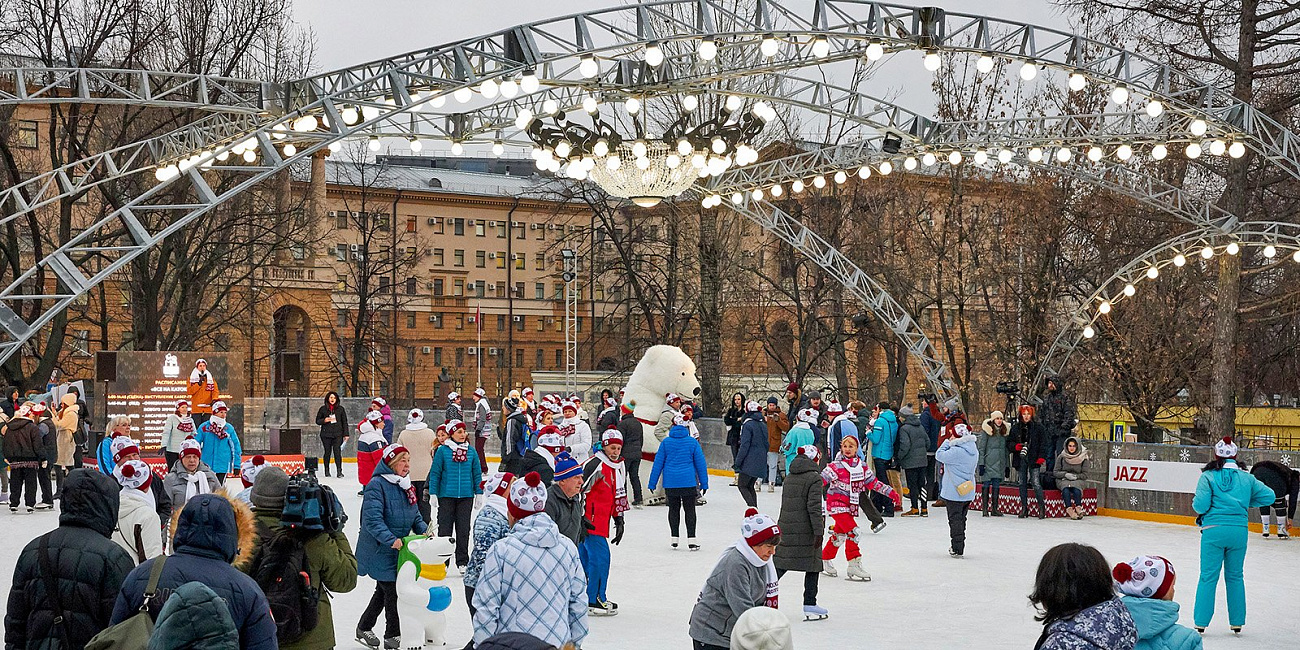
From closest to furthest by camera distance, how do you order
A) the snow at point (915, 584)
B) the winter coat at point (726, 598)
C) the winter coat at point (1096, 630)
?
the winter coat at point (1096, 630)
the winter coat at point (726, 598)
the snow at point (915, 584)

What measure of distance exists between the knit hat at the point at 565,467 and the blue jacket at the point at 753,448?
7.71 m

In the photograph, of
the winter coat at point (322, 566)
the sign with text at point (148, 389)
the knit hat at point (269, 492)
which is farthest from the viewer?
the sign with text at point (148, 389)

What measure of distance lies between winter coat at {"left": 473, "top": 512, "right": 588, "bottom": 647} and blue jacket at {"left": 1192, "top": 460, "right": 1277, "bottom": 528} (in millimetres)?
6241

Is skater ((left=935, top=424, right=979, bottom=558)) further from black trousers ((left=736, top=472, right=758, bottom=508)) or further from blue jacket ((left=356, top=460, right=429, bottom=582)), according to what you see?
blue jacket ((left=356, top=460, right=429, bottom=582))

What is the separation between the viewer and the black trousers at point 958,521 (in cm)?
1488

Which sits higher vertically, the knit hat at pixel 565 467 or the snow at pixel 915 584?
the knit hat at pixel 565 467

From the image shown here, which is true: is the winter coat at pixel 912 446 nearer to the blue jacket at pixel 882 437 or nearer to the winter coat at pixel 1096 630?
the blue jacket at pixel 882 437

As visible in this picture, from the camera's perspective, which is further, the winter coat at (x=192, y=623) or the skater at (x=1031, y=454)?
the skater at (x=1031, y=454)

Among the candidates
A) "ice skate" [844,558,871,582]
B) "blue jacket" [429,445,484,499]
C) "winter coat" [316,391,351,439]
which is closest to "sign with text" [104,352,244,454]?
"winter coat" [316,391,351,439]

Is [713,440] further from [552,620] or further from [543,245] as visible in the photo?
[543,245]

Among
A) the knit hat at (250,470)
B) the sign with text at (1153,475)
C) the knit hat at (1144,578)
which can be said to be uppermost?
the knit hat at (250,470)

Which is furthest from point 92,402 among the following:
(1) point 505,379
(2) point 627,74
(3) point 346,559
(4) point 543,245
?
(4) point 543,245

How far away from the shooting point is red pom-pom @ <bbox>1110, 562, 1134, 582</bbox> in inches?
210

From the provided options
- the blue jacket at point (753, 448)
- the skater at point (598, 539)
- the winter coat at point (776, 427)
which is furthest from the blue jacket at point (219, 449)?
the winter coat at point (776, 427)
